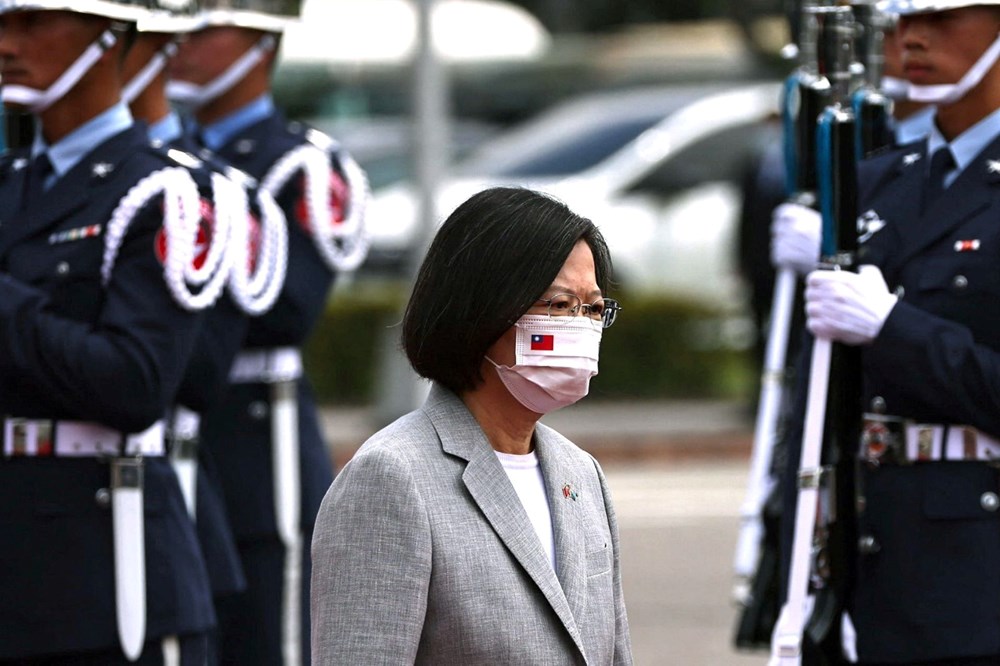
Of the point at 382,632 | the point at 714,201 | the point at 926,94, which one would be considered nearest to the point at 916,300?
the point at 926,94

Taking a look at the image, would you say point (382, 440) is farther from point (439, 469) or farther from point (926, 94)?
point (926, 94)

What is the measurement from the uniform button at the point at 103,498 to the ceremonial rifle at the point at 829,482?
4.44 ft

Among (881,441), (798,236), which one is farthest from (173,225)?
(798,236)

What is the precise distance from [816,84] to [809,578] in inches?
45.4

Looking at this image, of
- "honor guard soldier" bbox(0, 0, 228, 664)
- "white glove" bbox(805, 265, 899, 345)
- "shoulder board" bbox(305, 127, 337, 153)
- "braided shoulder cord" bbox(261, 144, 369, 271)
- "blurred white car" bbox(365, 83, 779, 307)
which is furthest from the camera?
"blurred white car" bbox(365, 83, 779, 307)

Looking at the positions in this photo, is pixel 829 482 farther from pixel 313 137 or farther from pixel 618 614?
pixel 313 137

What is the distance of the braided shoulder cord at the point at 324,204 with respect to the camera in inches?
223

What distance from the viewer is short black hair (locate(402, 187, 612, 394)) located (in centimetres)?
298

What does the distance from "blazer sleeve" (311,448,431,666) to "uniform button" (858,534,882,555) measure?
1720 millimetres

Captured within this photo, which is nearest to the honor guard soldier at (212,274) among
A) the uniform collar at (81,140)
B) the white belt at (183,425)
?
the white belt at (183,425)

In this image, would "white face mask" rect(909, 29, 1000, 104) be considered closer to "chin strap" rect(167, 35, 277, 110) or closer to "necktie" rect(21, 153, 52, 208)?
"necktie" rect(21, 153, 52, 208)

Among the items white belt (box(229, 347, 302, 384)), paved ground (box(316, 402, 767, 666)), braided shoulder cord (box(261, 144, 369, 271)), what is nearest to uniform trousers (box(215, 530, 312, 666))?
white belt (box(229, 347, 302, 384))

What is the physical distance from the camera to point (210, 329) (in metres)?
4.75

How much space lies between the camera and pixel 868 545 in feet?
14.3
